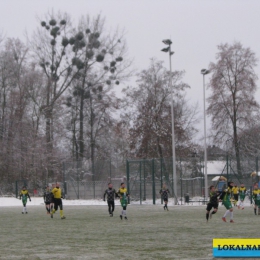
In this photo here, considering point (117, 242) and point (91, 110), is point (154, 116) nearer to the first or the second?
point (91, 110)

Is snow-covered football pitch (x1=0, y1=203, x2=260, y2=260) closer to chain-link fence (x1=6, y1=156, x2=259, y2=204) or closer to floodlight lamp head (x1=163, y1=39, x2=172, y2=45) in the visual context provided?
chain-link fence (x1=6, y1=156, x2=259, y2=204)

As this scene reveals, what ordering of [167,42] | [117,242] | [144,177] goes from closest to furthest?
[117,242]
[167,42]
[144,177]

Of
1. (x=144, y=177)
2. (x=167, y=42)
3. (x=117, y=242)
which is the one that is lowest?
(x=117, y=242)

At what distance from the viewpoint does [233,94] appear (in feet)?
208

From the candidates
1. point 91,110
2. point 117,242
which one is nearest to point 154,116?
point 91,110

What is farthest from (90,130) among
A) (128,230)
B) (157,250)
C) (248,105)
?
(157,250)

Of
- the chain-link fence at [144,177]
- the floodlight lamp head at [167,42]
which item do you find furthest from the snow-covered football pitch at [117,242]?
the floodlight lamp head at [167,42]

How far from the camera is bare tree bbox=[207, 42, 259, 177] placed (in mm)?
63125

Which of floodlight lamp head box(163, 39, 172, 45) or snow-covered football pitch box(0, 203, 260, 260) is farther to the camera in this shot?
floodlight lamp head box(163, 39, 172, 45)

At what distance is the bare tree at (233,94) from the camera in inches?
2485

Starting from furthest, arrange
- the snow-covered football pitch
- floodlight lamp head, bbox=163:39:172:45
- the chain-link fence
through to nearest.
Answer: floodlight lamp head, bbox=163:39:172:45 < the chain-link fence < the snow-covered football pitch

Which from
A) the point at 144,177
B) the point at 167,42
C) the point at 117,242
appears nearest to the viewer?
the point at 117,242

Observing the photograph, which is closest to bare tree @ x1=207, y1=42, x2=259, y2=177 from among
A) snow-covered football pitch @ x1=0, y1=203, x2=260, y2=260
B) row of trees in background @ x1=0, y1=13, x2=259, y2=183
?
row of trees in background @ x1=0, y1=13, x2=259, y2=183

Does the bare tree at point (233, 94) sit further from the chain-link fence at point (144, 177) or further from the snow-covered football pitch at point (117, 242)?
the snow-covered football pitch at point (117, 242)
